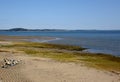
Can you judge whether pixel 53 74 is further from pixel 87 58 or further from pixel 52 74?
pixel 87 58

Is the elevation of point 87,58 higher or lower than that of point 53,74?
lower

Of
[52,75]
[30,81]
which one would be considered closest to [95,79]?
[52,75]

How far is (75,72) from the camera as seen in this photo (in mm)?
18938

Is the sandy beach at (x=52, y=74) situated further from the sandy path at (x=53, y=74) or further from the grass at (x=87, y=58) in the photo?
the grass at (x=87, y=58)

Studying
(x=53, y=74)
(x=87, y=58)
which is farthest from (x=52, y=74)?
(x=87, y=58)

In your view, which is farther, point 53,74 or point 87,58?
point 87,58

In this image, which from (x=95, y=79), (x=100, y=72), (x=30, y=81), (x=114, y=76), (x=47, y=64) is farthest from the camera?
(x=47, y=64)

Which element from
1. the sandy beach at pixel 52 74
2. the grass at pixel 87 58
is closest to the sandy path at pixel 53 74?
the sandy beach at pixel 52 74

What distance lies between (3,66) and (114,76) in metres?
8.94

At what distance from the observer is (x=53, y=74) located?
18.0m

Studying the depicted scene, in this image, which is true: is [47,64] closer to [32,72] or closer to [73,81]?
[32,72]

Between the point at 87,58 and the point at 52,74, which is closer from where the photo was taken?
the point at 52,74

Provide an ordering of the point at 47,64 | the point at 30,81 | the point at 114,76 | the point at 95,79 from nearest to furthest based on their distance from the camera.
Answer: the point at 30,81 → the point at 95,79 → the point at 114,76 → the point at 47,64

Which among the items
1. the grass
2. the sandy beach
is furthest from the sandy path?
the grass
